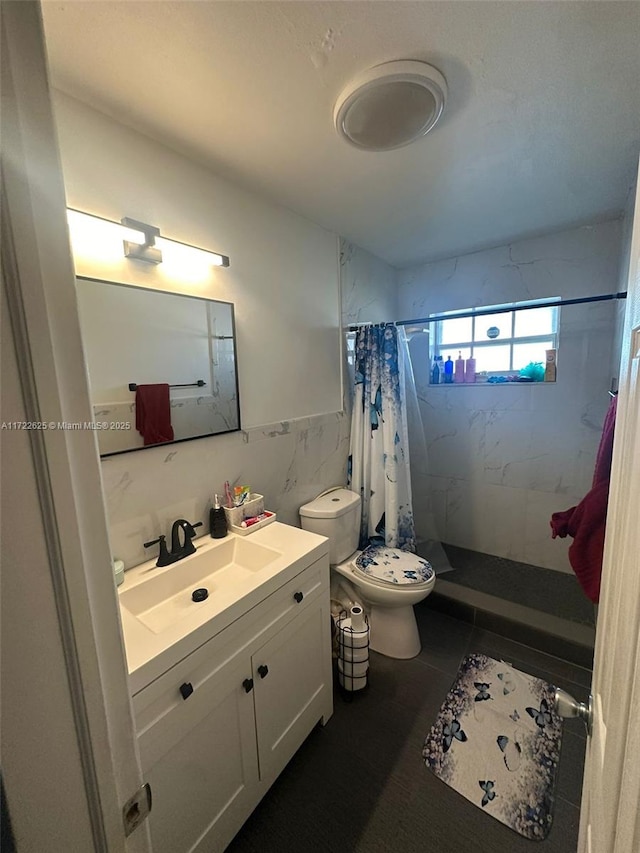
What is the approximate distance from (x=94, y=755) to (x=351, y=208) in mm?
2128

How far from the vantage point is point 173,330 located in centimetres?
135

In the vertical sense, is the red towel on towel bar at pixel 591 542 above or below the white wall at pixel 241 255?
below

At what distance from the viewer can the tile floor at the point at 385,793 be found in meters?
1.13

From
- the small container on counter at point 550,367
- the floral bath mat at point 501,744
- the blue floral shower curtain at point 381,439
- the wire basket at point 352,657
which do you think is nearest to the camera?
the floral bath mat at point 501,744

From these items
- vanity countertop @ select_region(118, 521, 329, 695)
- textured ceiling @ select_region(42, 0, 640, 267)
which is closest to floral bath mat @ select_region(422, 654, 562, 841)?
vanity countertop @ select_region(118, 521, 329, 695)

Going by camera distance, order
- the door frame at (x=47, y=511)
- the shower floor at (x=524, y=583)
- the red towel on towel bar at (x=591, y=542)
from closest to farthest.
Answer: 1. the door frame at (x=47, y=511)
2. the red towel on towel bar at (x=591, y=542)
3. the shower floor at (x=524, y=583)

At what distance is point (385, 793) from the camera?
1265mm

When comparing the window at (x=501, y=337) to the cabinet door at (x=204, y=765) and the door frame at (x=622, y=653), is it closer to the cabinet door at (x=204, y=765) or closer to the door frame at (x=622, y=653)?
the door frame at (x=622, y=653)

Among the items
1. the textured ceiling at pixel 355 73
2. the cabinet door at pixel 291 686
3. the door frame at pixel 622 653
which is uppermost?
the textured ceiling at pixel 355 73

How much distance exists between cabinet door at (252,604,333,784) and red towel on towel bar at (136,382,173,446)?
85 centimetres

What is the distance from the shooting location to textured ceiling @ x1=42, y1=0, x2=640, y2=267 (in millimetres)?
851

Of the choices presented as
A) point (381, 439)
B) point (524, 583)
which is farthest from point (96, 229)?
point (524, 583)

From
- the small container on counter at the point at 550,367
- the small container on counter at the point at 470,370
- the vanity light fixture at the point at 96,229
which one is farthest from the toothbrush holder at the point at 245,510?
the small container on counter at the point at 550,367

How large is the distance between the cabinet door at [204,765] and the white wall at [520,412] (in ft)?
6.58
